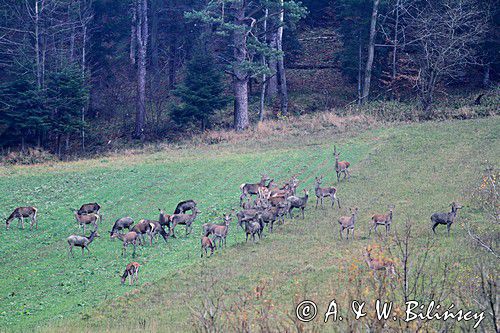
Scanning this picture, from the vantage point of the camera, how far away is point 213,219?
2295 centimetres

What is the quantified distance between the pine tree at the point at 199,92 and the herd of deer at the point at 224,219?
19.0m

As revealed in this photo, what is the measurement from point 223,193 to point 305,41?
35.1 metres

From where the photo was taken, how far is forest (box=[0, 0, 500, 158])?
42.4 metres

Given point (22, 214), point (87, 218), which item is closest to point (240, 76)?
point (22, 214)

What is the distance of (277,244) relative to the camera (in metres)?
19.7

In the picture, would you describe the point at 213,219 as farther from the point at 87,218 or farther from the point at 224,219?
the point at 87,218

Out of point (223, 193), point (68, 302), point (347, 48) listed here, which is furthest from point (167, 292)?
point (347, 48)

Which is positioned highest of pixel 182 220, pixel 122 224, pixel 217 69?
pixel 217 69

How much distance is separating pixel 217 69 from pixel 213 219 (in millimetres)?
25059

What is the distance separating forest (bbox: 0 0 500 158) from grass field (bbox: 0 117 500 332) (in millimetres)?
7401

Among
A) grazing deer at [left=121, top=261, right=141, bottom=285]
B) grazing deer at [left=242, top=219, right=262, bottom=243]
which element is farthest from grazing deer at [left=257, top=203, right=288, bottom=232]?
grazing deer at [left=121, top=261, right=141, bottom=285]

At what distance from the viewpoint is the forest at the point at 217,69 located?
42375mm

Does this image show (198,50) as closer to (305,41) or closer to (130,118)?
(130,118)

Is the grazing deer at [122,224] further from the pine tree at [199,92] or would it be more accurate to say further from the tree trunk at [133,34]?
the tree trunk at [133,34]
